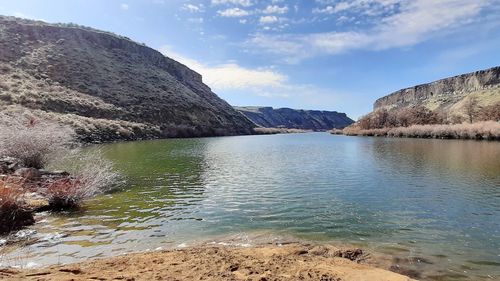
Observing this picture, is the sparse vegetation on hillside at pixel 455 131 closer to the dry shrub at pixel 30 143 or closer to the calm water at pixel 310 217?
the calm water at pixel 310 217

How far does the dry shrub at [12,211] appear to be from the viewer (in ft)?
42.0

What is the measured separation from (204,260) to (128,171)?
72.6 feet

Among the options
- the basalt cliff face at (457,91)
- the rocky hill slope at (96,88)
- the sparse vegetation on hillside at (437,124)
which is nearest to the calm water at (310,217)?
the sparse vegetation on hillside at (437,124)

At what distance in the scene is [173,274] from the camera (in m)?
7.91

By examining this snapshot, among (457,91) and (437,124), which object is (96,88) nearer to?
(437,124)

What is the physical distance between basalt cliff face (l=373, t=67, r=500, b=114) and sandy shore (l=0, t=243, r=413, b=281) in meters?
120

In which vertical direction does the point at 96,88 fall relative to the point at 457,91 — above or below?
below

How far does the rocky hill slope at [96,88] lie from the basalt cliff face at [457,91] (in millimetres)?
78246

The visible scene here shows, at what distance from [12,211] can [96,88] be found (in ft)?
305

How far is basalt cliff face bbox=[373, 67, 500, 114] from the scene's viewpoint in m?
120

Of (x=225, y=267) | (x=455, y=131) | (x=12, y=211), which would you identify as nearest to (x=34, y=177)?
(x=12, y=211)

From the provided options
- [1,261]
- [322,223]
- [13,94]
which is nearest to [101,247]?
[1,261]

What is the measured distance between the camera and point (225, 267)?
851 centimetres

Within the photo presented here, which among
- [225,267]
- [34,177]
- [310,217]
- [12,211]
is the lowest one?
[310,217]
